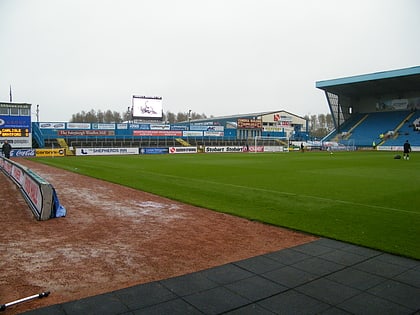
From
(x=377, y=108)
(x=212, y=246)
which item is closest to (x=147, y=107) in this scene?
(x=377, y=108)

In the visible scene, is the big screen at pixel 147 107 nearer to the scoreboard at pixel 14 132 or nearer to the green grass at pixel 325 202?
the scoreboard at pixel 14 132

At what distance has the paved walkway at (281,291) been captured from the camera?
12.8 feet

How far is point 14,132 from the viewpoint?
42.6 metres

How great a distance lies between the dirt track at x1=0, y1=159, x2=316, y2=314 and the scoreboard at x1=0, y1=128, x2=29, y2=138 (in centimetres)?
3674

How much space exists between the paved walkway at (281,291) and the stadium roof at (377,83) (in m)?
57.5

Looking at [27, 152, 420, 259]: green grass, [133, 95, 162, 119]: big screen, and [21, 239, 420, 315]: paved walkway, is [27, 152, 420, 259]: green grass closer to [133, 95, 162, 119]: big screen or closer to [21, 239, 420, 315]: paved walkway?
[21, 239, 420, 315]: paved walkway

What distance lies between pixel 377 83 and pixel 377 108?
38.1 feet

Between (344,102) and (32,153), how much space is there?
5985 cm

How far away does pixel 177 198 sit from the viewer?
11.8 meters

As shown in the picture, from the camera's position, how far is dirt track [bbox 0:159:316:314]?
15.6 feet

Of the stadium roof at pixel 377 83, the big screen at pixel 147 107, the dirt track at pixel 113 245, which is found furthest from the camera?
the big screen at pixel 147 107

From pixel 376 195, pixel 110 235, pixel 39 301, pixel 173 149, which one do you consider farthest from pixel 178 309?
pixel 173 149

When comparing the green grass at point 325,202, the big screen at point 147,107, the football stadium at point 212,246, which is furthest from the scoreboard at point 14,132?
the green grass at point 325,202

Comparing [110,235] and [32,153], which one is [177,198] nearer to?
[110,235]
